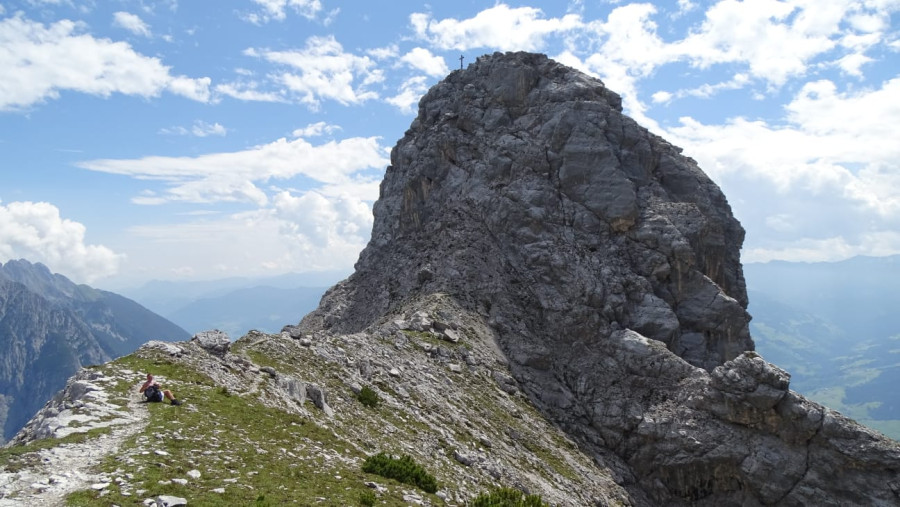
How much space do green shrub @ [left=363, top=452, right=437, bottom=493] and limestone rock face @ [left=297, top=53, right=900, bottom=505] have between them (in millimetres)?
27909

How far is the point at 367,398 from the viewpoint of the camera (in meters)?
44.1

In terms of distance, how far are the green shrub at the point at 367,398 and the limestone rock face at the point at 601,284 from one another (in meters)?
13.3

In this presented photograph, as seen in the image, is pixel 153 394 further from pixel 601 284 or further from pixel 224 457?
pixel 601 284

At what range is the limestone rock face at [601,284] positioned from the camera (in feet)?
203

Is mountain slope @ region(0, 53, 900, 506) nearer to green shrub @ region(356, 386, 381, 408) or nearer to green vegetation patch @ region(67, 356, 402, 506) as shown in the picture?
green vegetation patch @ region(67, 356, 402, 506)

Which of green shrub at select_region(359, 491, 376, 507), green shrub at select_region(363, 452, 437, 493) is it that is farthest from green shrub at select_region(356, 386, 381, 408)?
green shrub at select_region(359, 491, 376, 507)

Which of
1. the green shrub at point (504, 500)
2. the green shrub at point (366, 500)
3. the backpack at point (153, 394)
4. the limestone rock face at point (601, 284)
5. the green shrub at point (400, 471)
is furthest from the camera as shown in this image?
the limestone rock face at point (601, 284)

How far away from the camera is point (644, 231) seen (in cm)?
8394

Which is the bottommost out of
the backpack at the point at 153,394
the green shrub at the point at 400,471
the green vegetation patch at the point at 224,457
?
the green shrub at the point at 400,471

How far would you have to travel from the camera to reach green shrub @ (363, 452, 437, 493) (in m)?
28.9

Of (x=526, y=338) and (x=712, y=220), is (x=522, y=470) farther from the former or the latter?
(x=712, y=220)

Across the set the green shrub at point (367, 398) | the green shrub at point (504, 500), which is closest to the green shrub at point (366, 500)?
the green shrub at point (504, 500)

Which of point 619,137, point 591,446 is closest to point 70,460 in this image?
point 591,446

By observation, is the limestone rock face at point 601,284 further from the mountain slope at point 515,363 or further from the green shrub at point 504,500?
the green shrub at point 504,500
